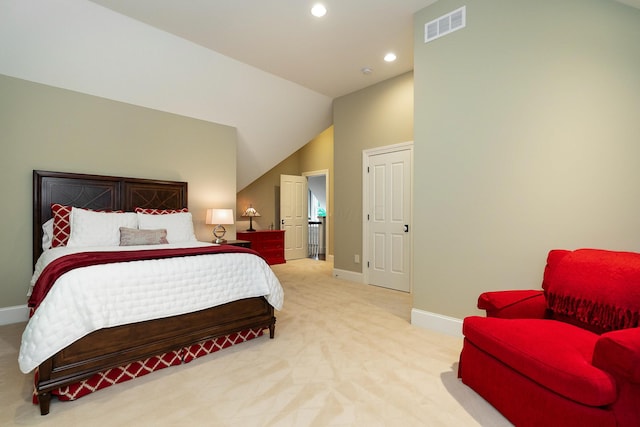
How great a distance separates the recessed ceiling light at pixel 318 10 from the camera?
288cm

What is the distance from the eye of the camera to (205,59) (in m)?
3.75

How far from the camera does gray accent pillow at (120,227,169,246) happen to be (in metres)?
3.05

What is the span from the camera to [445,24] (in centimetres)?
280

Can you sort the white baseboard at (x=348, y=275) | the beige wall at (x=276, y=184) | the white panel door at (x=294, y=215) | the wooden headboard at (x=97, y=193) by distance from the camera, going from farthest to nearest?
the white panel door at (x=294, y=215) → the beige wall at (x=276, y=184) → the white baseboard at (x=348, y=275) → the wooden headboard at (x=97, y=193)

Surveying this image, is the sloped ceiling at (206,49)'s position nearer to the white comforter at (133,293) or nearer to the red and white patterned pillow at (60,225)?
the red and white patterned pillow at (60,225)

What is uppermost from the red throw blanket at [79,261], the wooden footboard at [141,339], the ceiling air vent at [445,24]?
the ceiling air vent at [445,24]

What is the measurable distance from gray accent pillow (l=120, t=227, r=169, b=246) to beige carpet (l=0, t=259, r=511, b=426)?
44.2 inches

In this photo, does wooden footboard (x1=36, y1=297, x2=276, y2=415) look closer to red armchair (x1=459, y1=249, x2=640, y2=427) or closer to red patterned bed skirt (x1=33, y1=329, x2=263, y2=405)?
red patterned bed skirt (x1=33, y1=329, x2=263, y2=405)

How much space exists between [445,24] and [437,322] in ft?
9.04

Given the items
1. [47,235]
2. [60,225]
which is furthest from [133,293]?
[47,235]

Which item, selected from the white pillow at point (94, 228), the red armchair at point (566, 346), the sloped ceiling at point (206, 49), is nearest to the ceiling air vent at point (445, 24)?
the sloped ceiling at point (206, 49)

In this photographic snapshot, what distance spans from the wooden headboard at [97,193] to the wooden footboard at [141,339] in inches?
79.5

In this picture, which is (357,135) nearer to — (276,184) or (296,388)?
(276,184)

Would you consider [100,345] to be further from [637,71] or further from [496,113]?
[637,71]
